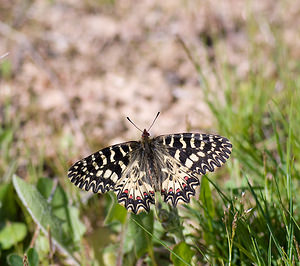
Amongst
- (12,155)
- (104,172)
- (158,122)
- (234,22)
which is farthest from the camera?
(234,22)

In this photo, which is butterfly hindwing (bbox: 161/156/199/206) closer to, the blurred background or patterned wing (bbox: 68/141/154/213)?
patterned wing (bbox: 68/141/154/213)

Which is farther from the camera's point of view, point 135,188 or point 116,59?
point 116,59

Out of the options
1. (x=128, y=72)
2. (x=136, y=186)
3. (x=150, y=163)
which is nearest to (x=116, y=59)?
(x=128, y=72)

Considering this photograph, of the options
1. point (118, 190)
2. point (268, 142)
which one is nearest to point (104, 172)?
point (118, 190)

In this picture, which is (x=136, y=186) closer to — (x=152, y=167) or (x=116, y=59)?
(x=152, y=167)

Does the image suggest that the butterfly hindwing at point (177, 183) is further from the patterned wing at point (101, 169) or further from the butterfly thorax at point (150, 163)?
the patterned wing at point (101, 169)

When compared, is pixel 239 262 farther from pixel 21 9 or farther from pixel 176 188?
pixel 21 9

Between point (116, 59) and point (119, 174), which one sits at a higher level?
point (116, 59)
